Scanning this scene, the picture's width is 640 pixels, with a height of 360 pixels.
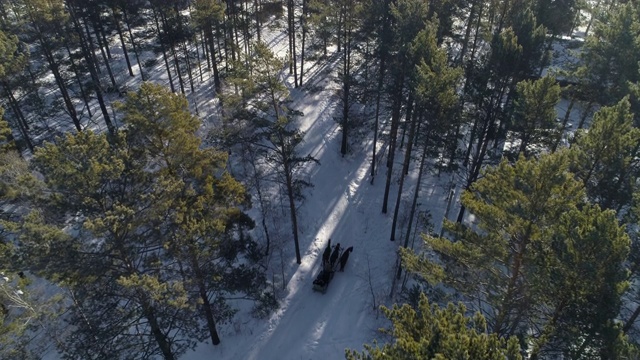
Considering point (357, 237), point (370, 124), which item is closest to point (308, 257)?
point (357, 237)

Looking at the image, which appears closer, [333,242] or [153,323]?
[153,323]

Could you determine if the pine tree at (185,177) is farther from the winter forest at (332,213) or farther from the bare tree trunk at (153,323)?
the bare tree trunk at (153,323)

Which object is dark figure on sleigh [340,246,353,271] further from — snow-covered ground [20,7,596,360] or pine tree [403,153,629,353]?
pine tree [403,153,629,353]

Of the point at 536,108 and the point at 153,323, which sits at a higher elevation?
the point at 536,108

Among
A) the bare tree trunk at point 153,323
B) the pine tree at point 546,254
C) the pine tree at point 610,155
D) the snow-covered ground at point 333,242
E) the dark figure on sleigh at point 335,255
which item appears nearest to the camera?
the pine tree at point 546,254

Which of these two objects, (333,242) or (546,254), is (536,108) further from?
(333,242)

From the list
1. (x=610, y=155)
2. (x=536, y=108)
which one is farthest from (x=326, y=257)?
(x=610, y=155)

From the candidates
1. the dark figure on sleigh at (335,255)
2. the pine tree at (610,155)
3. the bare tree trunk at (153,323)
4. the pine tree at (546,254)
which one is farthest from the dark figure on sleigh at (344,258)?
the pine tree at (610,155)

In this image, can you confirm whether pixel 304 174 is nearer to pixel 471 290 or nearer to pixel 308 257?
pixel 308 257
